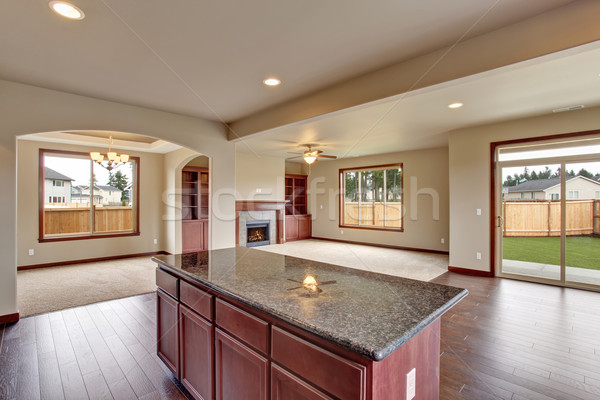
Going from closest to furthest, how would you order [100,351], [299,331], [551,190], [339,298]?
[299,331] < [339,298] < [100,351] < [551,190]

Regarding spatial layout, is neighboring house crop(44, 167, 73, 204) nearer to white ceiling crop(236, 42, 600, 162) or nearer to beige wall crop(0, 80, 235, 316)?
beige wall crop(0, 80, 235, 316)

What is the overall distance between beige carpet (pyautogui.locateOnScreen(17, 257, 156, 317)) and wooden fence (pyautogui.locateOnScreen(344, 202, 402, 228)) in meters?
5.91

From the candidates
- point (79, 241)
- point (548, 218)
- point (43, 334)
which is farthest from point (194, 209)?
point (548, 218)

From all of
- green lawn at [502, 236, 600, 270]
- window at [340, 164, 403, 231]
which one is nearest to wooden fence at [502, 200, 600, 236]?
green lawn at [502, 236, 600, 270]

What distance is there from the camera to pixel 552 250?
4738mm

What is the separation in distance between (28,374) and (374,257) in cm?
611

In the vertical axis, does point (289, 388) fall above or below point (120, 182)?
below

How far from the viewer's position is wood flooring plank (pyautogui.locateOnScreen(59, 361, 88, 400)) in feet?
6.62

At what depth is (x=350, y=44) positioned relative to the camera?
7.70 ft

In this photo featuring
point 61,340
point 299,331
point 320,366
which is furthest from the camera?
point 61,340

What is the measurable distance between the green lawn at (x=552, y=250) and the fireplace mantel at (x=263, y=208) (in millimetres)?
5752

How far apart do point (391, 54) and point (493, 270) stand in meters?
4.59

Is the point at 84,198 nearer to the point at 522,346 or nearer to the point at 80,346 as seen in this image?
the point at 80,346

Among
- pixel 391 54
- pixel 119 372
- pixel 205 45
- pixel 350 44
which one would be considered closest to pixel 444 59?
pixel 391 54
